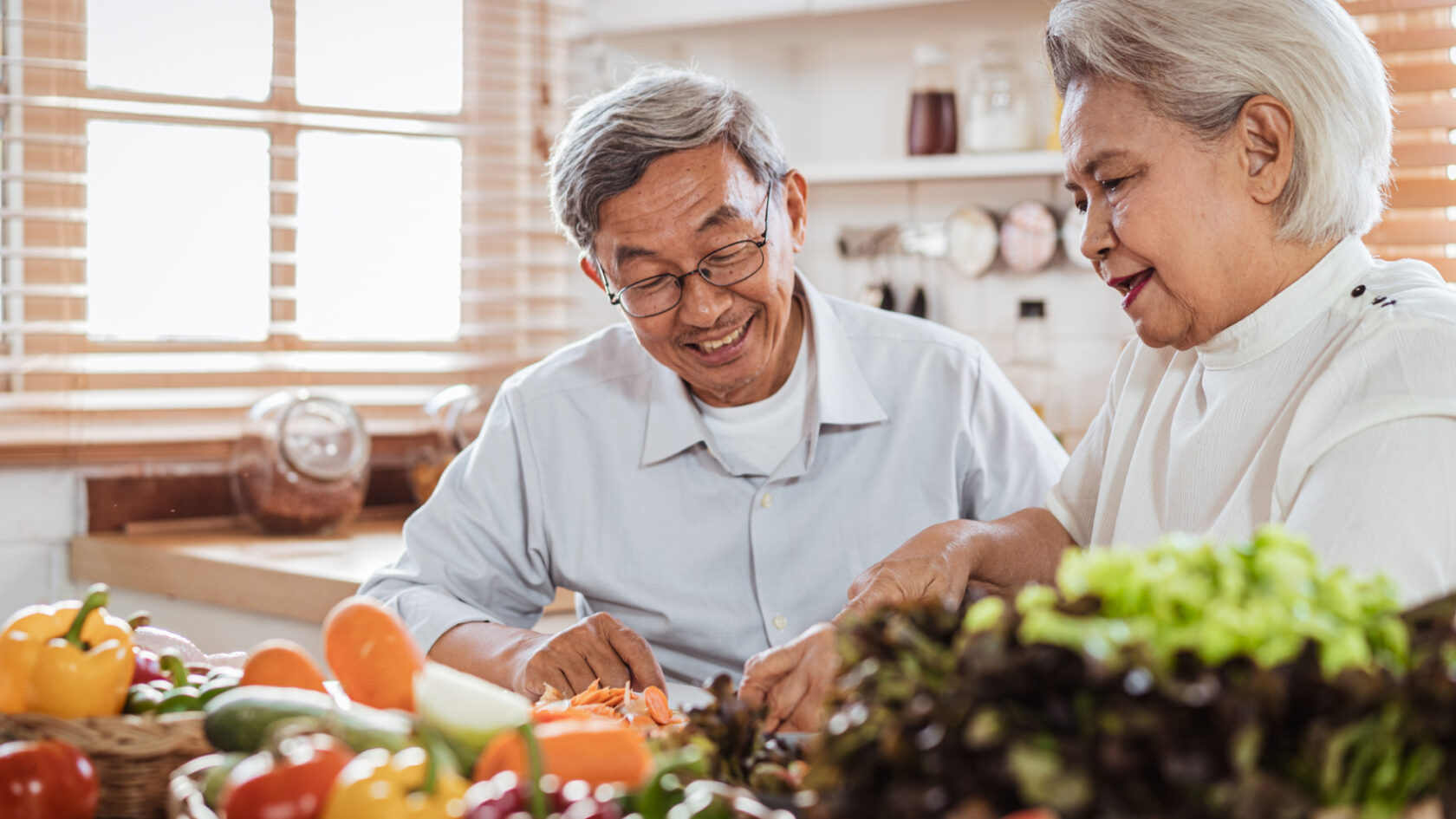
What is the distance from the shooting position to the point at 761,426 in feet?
6.26

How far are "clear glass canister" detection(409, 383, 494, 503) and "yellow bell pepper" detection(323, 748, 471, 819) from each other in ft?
7.60

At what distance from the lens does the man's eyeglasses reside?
67.6 inches

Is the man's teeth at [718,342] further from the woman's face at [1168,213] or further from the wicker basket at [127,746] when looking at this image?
the wicker basket at [127,746]

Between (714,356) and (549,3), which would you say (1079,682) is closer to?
(714,356)

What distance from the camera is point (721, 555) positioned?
6.13 ft

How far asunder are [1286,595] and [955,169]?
2287mm

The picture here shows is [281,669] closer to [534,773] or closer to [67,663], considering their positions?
[67,663]

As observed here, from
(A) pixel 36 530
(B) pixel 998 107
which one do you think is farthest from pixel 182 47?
(B) pixel 998 107

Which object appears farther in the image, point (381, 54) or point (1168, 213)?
point (381, 54)

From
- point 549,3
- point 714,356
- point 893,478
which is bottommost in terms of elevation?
point 893,478

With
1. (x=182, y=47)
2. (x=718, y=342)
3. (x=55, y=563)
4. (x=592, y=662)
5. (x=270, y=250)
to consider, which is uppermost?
(x=182, y=47)

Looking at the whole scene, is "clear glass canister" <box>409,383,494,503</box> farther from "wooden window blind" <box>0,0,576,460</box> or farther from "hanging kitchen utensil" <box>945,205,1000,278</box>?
"hanging kitchen utensil" <box>945,205,1000,278</box>

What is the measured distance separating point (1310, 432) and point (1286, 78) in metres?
0.34

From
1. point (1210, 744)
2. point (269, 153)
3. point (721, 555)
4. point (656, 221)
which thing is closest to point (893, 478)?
point (721, 555)
